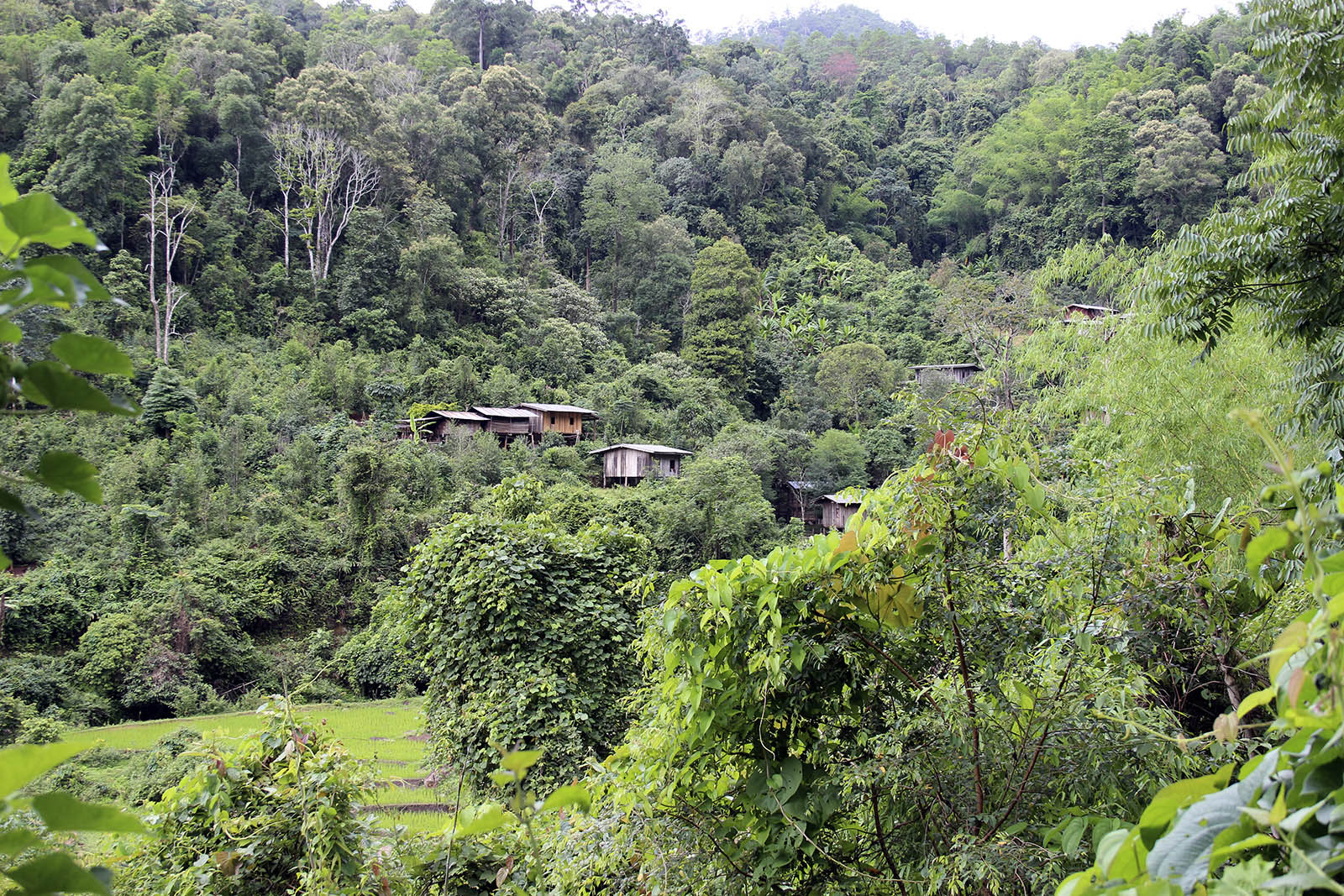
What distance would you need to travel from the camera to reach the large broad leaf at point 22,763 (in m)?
0.46

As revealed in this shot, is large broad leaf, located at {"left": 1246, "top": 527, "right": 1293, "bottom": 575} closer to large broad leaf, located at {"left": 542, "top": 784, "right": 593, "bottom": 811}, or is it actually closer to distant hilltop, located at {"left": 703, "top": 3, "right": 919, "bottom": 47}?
large broad leaf, located at {"left": 542, "top": 784, "right": 593, "bottom": 811}

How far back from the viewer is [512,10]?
138 feet

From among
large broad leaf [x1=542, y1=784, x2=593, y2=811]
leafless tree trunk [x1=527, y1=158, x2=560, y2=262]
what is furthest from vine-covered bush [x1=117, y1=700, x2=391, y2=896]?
leafless tree trunk [x1=527, y1=158, x2=560, y2=262]

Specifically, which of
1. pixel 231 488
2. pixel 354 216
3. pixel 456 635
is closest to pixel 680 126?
pixel 354 216

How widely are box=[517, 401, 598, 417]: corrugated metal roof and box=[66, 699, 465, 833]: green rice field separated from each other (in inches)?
391

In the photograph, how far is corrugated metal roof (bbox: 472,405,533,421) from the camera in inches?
822

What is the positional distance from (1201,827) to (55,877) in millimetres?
755

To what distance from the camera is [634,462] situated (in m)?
21.0

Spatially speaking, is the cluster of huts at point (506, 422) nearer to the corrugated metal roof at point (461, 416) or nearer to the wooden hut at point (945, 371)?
the corrugated metal roof at point (461, 416)

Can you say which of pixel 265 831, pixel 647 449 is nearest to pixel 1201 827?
pixel 265 831

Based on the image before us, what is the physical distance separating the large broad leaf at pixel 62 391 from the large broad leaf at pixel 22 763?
0.21 m

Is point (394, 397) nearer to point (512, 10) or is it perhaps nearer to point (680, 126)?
point (680, 126)

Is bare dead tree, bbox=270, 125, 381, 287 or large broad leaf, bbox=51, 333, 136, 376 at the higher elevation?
bare dead tree, bbox=270, 125, 381, 287

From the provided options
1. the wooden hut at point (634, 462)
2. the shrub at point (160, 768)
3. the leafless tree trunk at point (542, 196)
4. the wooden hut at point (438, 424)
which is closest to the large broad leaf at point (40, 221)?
the shrub at point (160, 768)
